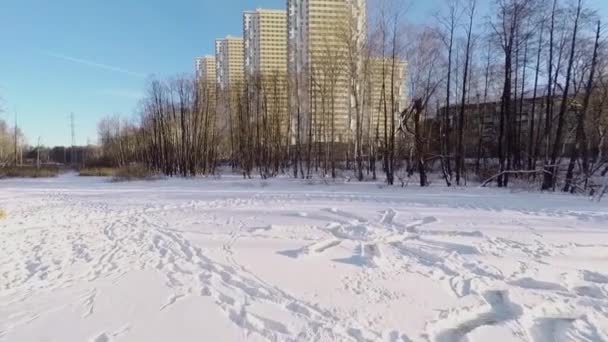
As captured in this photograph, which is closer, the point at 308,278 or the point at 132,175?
the point at 308,278

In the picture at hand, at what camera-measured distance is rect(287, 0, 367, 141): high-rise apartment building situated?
22.7 meters

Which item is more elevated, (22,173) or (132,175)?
(132,175)

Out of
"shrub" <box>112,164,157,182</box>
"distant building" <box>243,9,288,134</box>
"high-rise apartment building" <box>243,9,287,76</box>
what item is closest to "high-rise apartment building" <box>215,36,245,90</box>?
"distant building" <box>243,9,288,134</box>

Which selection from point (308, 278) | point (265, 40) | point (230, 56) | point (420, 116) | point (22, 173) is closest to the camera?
point (308, 278)

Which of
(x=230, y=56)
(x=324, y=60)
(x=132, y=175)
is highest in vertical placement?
(x=230, y=56)

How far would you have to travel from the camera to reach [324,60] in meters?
24.9

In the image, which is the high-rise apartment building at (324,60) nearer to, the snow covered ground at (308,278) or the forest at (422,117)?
the forest at (422,117)

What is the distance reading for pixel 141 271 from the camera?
4922 millimetres

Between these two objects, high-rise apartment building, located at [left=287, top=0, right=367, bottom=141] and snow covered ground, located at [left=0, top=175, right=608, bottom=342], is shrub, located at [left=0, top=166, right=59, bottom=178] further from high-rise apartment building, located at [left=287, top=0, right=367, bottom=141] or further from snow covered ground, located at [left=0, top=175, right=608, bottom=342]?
snow covered ground, located at [left=0, top=175, right=608, bottom=342]

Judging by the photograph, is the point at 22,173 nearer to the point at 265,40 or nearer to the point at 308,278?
the point at 265,40

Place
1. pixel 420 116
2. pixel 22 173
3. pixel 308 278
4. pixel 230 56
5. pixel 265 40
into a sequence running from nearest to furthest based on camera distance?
pixel 308 278, pixel 420 116, pixel 22 173, pixel 265 40, pixel 230 56

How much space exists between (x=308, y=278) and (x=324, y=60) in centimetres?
2241

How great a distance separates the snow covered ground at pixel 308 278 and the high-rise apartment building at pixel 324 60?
16855mm

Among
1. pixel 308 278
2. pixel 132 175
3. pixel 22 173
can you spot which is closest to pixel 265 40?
pixel 132 175
